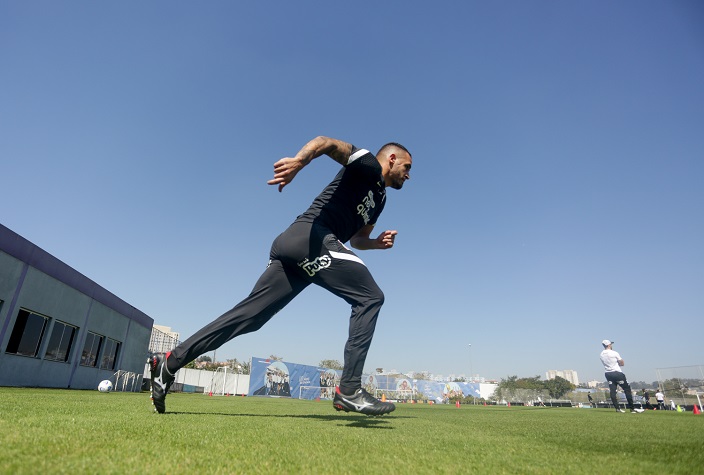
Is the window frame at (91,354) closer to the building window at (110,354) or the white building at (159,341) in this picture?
the building window at (110,354)

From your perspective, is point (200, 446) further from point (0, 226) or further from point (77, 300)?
point (77, 300)

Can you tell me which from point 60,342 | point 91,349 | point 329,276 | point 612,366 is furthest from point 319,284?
point 91,349

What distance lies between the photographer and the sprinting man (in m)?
3.16

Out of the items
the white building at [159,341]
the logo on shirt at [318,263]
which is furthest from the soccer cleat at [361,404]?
the white building at [159,341]

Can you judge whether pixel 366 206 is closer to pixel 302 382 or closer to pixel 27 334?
pixel 27 334

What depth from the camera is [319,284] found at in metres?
3.45

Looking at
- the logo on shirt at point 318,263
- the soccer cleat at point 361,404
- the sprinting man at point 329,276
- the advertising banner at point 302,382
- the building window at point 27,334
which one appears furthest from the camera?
the advertising banner at point 302,382

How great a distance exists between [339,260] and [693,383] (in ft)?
88.1

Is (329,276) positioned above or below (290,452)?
above

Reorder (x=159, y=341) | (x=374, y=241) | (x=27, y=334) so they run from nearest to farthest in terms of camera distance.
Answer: (x=374, y=241), (x=27, y=334), (x=159, y=341)

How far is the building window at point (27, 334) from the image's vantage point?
1365 cm

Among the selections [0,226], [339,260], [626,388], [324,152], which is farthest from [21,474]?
[0,226]

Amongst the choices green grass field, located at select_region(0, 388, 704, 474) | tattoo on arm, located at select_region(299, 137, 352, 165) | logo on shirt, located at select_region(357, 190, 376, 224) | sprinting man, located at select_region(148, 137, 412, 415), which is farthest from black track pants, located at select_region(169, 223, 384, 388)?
green grass field, located at select_region(0, 388, 704, 474)

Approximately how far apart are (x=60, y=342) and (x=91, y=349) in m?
2.82
